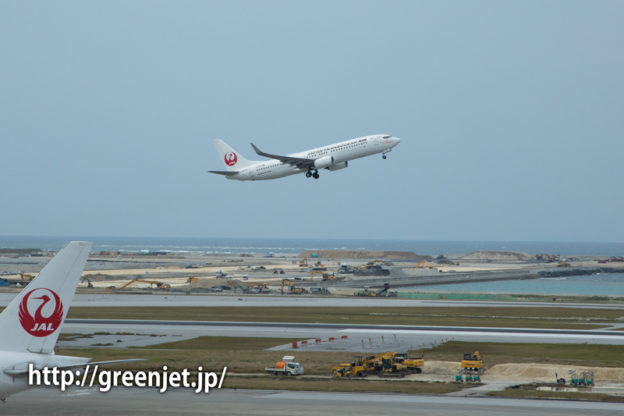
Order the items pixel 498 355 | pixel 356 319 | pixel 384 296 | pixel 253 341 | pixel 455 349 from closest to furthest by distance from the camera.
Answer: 1. pixel 498 355
2. pixel 455 349
3. pixel 253 341
4. pixel 356 319
5. pixel 384 296

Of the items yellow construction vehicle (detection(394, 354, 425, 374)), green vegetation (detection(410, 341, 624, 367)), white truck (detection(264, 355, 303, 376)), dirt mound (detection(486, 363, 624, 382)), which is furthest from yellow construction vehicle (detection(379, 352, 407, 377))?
green vegetation (detection(410, 341, 624, 367))

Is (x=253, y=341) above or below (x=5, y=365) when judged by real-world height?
below

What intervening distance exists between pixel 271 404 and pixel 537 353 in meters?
28.9

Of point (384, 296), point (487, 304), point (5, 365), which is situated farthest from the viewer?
point (384, 296)

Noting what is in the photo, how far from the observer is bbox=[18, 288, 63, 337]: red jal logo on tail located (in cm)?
2664

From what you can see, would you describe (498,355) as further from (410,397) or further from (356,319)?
(356,319)

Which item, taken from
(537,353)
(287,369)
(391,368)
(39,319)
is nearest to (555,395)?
(391,368)

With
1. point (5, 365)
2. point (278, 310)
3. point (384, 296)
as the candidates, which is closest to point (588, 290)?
point (384, 296)

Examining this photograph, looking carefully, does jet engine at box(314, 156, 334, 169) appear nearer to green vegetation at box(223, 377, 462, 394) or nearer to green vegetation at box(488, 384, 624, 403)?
green vegetation at box(223, 377, 462, 394)

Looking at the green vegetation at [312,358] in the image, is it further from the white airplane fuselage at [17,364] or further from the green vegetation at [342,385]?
the white airplane fuselage at [17,364]

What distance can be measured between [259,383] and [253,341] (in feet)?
73.3

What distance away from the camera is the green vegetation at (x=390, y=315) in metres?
82.8

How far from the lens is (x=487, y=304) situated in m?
110

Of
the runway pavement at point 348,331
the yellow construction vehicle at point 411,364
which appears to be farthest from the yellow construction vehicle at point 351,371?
the runway pavement at point 348,331
